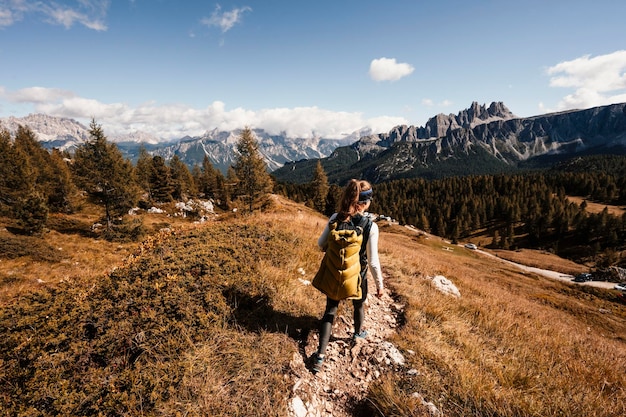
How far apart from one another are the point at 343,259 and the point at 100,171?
38.8 metres

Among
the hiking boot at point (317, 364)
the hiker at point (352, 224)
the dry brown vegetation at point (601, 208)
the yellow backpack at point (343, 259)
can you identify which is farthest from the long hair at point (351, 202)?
the dry brown vegetation at point (601, 208)

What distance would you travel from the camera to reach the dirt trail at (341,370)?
4.11m

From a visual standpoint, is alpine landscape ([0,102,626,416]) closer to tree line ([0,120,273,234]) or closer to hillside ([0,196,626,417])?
hillside ([0,196,626,417])

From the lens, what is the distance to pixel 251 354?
452 centimetres

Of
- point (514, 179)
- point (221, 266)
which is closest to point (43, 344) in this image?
point (221, 266)

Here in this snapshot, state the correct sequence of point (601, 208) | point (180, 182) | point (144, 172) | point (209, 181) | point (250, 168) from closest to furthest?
point (250, 168)
point (144, 172)
point (180, 182)
point (209, 181)
point (601, 208)

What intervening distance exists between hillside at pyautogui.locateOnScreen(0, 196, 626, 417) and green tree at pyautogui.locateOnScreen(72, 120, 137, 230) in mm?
32645

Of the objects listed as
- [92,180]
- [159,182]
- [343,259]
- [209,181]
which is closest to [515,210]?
[209,181]

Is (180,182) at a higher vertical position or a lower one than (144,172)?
lower

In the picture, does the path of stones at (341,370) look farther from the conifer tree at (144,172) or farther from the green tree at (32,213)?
the conifer tree at (144,172)

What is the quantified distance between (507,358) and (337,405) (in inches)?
156

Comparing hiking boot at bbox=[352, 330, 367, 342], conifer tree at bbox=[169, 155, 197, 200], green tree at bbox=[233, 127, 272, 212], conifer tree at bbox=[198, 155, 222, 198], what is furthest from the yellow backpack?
conifer tree at bbox=[198, 155, 222, 198]

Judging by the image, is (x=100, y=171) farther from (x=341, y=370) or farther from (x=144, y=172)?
(x=341, y=370)

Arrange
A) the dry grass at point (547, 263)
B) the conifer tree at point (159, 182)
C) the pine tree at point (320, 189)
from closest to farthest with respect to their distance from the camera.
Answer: the conifer tree at point (159, 182) → the dry grass at point (547, 263) → the pine tree at point (320, 189)
